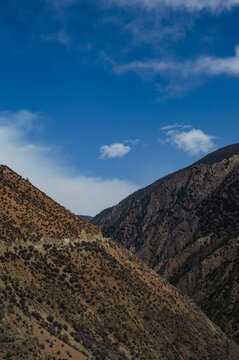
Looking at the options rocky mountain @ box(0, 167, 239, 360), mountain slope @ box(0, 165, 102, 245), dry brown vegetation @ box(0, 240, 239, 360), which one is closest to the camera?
dry brown vegetation @ box(0, 240, 239, 360)

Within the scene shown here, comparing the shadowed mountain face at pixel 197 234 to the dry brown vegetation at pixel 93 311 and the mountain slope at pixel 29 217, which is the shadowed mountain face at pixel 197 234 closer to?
the dry brown vegetation at pixel 93 311

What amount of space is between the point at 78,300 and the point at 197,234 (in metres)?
89.6

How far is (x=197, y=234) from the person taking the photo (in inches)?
4692

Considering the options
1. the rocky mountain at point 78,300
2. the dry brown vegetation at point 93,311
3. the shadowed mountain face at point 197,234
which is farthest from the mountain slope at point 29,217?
the shadowed mountain face at point 197,234

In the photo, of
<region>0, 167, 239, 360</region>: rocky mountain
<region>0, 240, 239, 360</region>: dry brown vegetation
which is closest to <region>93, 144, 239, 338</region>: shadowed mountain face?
<region>0, 240, 239, 360</region>: dry brown vegetation

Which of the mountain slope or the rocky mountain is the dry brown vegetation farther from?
the mountain slope

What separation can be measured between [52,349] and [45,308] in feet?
25.1

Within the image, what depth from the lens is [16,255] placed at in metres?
35.5

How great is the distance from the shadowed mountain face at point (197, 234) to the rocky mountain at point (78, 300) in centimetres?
2377

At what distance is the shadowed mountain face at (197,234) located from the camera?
79.3 meters

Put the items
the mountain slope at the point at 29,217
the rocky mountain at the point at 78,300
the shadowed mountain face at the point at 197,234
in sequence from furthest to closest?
1. the shadowed mountain face at the point at 197,234
2. the mountain slope at the point at 29,217
3. the rocky mountain at the point at 78,300

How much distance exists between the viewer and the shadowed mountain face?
260 ft

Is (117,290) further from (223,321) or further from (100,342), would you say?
(223,321)

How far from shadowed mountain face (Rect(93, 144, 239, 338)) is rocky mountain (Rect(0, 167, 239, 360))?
2377 cm
